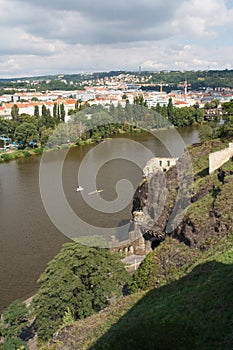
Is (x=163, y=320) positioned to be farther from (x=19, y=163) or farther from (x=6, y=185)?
(x=19, y=163)

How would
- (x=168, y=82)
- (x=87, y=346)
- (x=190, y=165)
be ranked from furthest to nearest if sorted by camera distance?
(x=168, y=82), (x=190, y=165), (x=87, y=346)

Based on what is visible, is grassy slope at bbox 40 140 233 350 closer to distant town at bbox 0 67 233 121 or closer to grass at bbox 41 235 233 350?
grass at bbox 41 235 233 350

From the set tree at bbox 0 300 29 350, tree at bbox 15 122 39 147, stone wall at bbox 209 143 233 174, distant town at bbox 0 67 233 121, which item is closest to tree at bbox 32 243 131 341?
tree at bbox 0 300 29 350

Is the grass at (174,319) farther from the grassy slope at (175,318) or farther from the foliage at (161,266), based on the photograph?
the foliage at (161,266)

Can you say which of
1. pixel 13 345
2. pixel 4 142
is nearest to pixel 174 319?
pixel 13 345

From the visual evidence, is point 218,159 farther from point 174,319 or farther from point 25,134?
point 25,134

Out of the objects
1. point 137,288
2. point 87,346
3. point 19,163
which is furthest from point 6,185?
point 87,346
